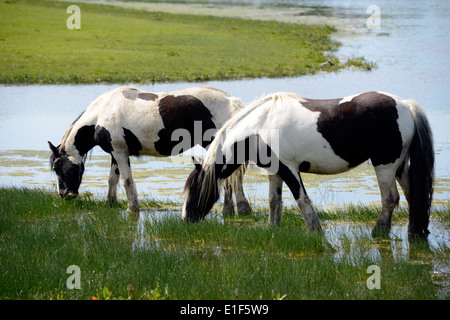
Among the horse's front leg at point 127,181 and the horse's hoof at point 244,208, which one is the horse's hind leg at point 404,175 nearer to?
the horse's hoof at point 244,208

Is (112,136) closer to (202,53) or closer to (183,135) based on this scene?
(183,135)

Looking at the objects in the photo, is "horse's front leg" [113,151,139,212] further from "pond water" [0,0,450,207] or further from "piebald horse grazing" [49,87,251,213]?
"pond water" [0,0,450,207]

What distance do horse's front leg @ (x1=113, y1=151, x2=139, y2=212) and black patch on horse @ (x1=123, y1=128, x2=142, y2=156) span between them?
0.15m

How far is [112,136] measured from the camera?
32.4 feet

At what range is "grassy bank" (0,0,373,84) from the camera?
24.4 meters

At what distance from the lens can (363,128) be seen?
774 cm

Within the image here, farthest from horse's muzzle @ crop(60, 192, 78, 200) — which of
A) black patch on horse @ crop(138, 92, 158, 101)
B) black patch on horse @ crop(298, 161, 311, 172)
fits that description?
black patch on horse @ crop(298, 161, 311, 172)

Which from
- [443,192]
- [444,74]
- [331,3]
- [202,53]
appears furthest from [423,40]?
[443,192]

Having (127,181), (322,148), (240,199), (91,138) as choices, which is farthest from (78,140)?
(322,148)

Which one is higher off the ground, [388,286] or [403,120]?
[403,120]

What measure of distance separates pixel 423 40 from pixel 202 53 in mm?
13035

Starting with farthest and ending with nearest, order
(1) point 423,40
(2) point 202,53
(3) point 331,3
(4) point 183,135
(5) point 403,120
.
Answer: (3) point 331,3, (1) point 423,40, (2) point 202,53, (4) point 183,135, (5) point 403,120

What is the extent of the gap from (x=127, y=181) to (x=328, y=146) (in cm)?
339

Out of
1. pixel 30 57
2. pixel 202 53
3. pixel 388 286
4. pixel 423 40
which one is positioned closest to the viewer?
pixel 388 286
